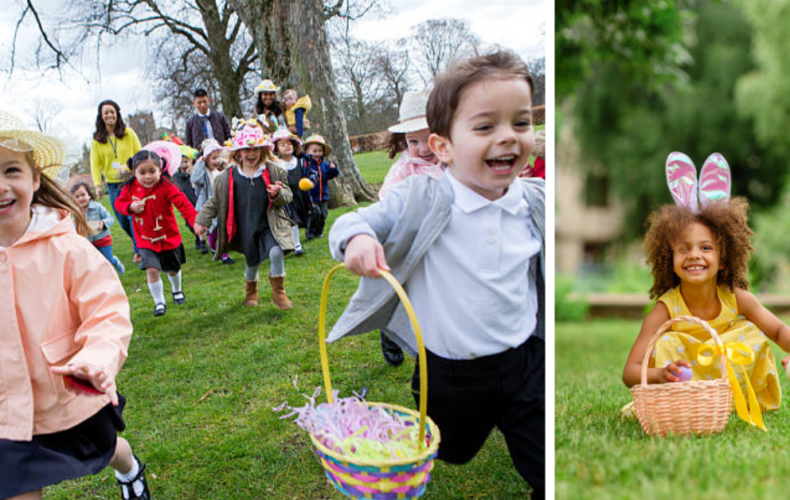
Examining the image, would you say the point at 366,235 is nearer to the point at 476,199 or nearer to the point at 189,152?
the point at 476,199

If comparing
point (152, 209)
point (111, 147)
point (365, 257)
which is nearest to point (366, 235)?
point (365, 257)

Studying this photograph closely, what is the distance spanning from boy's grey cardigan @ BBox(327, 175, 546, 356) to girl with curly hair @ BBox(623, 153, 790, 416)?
2.54ft

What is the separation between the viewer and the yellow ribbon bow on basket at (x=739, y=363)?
2.59 metres

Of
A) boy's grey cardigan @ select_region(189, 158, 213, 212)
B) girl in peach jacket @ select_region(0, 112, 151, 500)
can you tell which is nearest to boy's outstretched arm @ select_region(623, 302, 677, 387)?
girl in peach jacket @ select_region(0, 112, 151, 500)

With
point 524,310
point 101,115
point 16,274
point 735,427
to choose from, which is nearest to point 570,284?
point 101,115

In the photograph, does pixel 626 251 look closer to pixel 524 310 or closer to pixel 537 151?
pixel 537 151

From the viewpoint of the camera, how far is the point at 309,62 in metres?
9.76

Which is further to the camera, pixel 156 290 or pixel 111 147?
pixel 111 147

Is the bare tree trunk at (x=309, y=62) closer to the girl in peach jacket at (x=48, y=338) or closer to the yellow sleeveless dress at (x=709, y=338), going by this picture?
the yellow sleeveless dress at (x=709, y=338)

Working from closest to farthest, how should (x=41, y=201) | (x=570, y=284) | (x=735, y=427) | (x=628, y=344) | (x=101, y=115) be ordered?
1. (x=41, y=201)
2. (x=735, y=427)
3. (x=628, y=344)
4. (x=101, y=115)
5. (x=570, y=284)

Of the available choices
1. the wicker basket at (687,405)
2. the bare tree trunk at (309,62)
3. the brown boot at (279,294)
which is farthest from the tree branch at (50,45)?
the wicker basket at (687,405)

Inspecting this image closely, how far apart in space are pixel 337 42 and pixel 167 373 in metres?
8.59

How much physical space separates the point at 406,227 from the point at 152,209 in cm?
383

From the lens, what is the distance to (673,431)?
2486 mm
